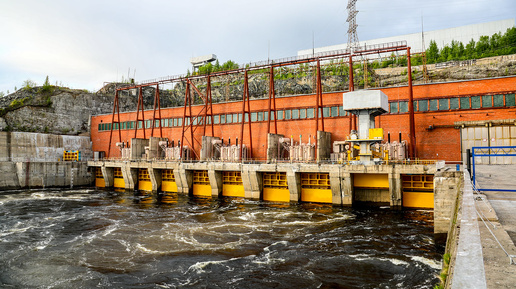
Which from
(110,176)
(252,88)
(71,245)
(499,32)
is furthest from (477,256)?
(499,32)

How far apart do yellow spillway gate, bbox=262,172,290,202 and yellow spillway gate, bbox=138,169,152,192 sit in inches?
726

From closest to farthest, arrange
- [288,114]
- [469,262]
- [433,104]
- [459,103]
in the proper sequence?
[469,262], [459,103], [433,104], [288,114]

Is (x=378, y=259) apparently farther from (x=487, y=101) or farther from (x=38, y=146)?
(x=38, y=146)

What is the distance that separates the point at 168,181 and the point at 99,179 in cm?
1610

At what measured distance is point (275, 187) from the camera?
32969 mm

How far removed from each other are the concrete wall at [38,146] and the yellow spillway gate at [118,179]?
1282 centimetres

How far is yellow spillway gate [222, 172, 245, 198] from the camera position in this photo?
3506 centimetres

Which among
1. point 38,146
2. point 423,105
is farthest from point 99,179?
point 423,105

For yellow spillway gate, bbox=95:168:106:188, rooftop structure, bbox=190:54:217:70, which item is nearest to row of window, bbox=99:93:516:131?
yellow spillway gate, bbox=95:168:106:188

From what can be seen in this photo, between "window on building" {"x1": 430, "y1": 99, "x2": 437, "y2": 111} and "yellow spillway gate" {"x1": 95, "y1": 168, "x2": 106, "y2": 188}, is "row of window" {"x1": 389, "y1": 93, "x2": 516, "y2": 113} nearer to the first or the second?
"window on building" {"x1": 430, "y1": 99, "x2": 437, "y2": 111}

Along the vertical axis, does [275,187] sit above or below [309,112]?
below

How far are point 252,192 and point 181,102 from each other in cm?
5079

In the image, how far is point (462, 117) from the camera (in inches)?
1240

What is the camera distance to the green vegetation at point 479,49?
216 ft
